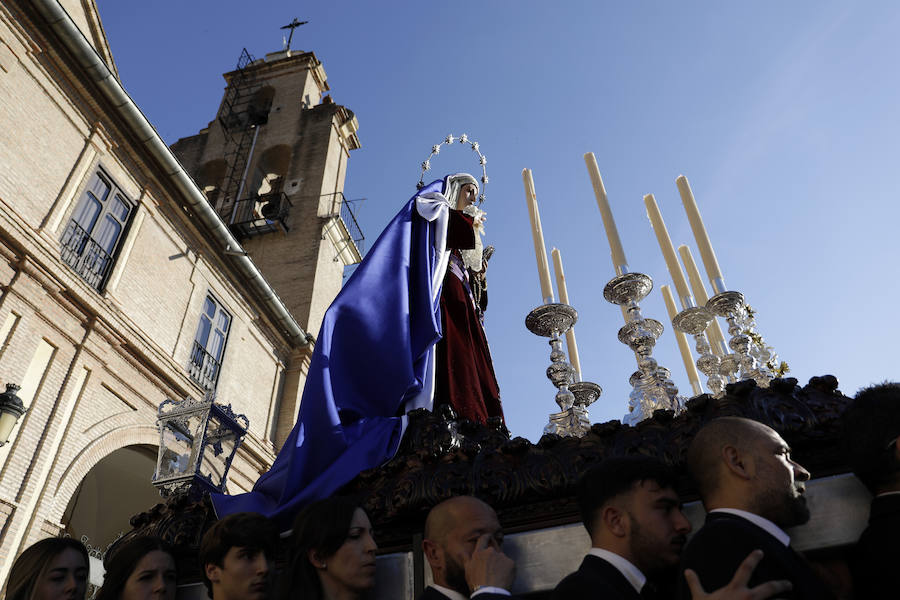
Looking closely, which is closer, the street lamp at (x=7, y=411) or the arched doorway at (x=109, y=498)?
the street lamp at (x=7, y=411)

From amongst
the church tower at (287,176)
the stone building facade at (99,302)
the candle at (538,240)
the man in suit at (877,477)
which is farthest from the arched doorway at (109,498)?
the man in suit at (877,477)

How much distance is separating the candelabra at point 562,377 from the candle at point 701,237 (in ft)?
2.61

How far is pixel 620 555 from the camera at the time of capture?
1.57 metres

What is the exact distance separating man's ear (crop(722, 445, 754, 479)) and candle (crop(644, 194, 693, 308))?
2452 mm

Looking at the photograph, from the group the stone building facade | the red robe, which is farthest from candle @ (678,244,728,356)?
the stone building facade

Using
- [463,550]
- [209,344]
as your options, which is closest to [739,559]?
[463,550]

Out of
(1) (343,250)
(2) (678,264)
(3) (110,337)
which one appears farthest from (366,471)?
(1) (343,250)

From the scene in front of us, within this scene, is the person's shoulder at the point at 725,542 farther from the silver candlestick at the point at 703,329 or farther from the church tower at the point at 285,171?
the church tower at the point at 285,171

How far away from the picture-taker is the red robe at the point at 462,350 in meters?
3.20

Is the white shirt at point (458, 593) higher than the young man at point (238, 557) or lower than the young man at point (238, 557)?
lower

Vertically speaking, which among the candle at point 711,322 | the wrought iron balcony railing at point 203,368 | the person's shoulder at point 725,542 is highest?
the wrought iron balcony railing at point 203,368

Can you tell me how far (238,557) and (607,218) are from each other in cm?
268

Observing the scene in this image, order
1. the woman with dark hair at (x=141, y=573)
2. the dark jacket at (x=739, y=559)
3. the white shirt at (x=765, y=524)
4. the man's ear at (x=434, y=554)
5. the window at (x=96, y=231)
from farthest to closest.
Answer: the window at (x=96, y=231), the woman with dark hair at (x=141, y=573), the man's ear at (x=434, y=554), the white shirt at (x=765, y=524), the dark jacket at (x=739, y=559)

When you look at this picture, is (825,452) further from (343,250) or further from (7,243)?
(343,250)
